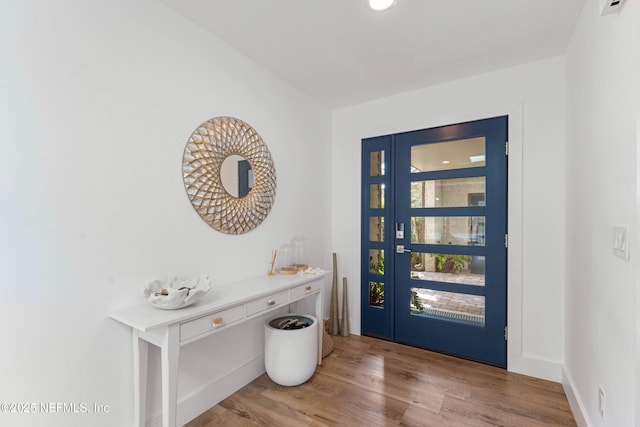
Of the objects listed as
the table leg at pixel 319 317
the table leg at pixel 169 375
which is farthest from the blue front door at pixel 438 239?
the table leg at pixel 169 375

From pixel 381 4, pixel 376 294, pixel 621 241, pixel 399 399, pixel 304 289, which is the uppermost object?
A: pixel 381 4

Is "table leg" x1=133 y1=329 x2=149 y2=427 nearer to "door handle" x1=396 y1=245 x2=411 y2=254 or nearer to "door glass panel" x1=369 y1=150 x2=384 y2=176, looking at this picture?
"door handle" x1=396 y1=245 x2=411 y2=254

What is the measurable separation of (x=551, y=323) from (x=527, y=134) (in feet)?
4.85

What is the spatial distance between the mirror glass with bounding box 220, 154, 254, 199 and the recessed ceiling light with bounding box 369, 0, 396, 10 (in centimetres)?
126

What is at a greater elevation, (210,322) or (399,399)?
(210,322)

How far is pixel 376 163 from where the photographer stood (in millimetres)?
3049

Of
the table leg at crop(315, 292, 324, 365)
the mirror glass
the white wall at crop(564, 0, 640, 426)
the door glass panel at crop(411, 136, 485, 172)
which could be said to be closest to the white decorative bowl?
the mirror glass

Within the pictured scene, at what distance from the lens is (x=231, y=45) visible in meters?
2.09

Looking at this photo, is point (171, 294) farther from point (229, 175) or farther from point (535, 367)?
point (535, 367)

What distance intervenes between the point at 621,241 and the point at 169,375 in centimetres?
203

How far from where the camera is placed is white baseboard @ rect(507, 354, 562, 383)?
2.21m

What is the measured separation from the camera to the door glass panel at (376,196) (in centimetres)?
301

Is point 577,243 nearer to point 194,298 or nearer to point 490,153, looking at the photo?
point 490,153

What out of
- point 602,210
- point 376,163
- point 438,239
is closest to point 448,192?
point 438,239
